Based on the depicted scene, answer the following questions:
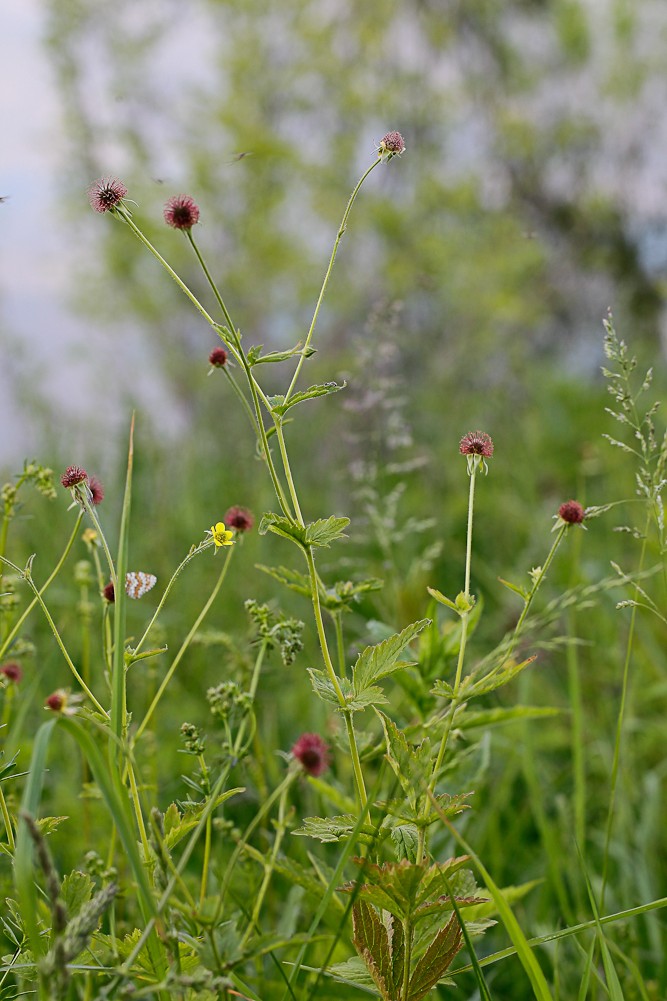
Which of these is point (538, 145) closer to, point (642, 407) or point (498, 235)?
point (498, 235)

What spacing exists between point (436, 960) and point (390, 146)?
57 centimetres

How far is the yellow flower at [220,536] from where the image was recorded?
0.62 meters

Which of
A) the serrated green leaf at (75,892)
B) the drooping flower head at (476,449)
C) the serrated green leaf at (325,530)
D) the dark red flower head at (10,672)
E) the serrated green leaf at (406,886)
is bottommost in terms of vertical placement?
the serrated green leaf at (406,886)

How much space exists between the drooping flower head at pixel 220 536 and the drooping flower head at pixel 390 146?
0.29 m

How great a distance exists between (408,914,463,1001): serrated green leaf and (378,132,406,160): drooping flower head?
0.54 metres

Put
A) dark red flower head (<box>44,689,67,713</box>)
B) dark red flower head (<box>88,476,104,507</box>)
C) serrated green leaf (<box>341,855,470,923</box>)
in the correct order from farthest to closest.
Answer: dark red flower head (<box>88,476,104,507</box>)
serrated green leaf (<box>341,855,470,923</box>)
dark red flower head (<box>44,689,67,713</box>)

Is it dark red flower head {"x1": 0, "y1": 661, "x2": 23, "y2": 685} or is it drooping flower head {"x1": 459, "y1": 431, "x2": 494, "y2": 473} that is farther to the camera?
dark red flower head {"x1": 0, "y1": 661, "x2": 23, "y2": 685}

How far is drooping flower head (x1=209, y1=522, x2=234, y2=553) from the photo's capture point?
0.62 m

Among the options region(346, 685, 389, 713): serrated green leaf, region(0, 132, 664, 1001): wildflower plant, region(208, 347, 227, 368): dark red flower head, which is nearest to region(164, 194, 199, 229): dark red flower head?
region(0, 132, 664, 1001): wildflower plant

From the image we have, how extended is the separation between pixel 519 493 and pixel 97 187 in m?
2.45

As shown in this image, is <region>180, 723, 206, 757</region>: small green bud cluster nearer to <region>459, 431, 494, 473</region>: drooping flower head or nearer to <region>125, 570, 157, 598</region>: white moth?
<region>125, 570, 157, 598</region>: white moth

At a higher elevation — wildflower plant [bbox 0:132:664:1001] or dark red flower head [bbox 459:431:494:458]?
dark red flower head [bbox 459:431:494:458]

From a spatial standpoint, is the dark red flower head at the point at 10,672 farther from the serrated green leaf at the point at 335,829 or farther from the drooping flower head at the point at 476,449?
the drooping flower head at the point at 476,449

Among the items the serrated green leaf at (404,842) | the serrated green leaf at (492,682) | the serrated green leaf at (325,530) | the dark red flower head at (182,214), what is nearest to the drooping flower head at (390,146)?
the dark red flower head at (182,214)
